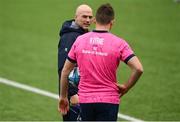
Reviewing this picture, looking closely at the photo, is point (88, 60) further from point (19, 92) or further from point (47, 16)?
point (47, 16)

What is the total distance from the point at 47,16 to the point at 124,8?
3.71 meters

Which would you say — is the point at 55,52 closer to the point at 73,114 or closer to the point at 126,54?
the point at 73,114

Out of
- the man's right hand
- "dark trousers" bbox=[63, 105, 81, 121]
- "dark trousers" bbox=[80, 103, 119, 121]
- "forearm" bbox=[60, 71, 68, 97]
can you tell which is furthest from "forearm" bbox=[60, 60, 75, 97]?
"dark trousers" bbox=[63, 105, 81, 121]

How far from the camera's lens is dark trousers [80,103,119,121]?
806cm

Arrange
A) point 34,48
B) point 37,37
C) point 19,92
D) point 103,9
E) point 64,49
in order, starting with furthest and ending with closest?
point 37,37 < point 34,48 < point 19,92 < point 64,49 < point 103,9

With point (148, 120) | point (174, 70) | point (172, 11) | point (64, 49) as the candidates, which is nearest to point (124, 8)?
point (172, 11)

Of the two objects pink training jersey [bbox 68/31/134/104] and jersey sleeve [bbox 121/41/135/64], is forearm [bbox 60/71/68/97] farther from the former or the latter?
jersey sleeve [bbox 121/41/135/64]

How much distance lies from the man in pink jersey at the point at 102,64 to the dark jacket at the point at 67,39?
961 millimetres

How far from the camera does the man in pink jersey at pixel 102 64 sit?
7.98 meters

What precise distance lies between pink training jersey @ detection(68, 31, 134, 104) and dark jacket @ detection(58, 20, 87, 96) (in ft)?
3.19

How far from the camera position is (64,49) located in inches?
361

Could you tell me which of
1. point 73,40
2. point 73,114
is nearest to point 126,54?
point 73,40

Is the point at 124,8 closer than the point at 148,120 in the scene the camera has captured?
No

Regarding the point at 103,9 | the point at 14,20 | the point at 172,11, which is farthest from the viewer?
the point at 172,11
